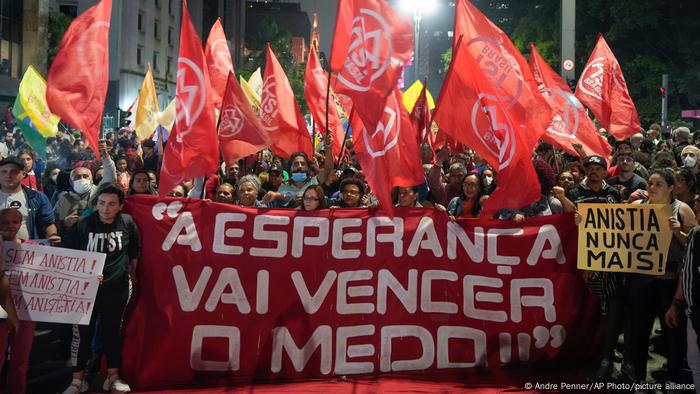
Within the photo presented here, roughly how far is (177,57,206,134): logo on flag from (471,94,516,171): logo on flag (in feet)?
8.22

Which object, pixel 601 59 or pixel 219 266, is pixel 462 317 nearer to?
pixel 219 266

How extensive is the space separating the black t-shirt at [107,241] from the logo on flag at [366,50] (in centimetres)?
246

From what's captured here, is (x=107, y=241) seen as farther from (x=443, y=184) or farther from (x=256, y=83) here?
(x=256, y=83)

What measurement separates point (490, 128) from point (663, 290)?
200 centimetres

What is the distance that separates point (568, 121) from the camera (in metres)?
9.91

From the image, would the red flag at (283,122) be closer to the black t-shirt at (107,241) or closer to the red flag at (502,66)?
the red flag at (502,66)

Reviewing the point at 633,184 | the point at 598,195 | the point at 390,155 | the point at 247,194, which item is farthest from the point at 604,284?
the point at 247,194

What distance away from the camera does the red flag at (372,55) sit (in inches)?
260

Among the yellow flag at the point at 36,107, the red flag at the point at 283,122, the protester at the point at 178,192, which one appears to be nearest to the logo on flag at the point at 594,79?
the red flag at the point at 283,122

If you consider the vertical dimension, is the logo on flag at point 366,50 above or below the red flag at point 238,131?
above

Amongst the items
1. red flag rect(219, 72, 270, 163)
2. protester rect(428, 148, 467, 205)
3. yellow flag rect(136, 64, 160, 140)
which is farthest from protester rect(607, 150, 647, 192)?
yellow flag rect(136, 64, 160, 140)

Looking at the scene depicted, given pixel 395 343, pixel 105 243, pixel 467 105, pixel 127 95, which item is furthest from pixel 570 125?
pixel 127 95

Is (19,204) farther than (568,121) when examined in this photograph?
No

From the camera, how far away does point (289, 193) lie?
320 inches
